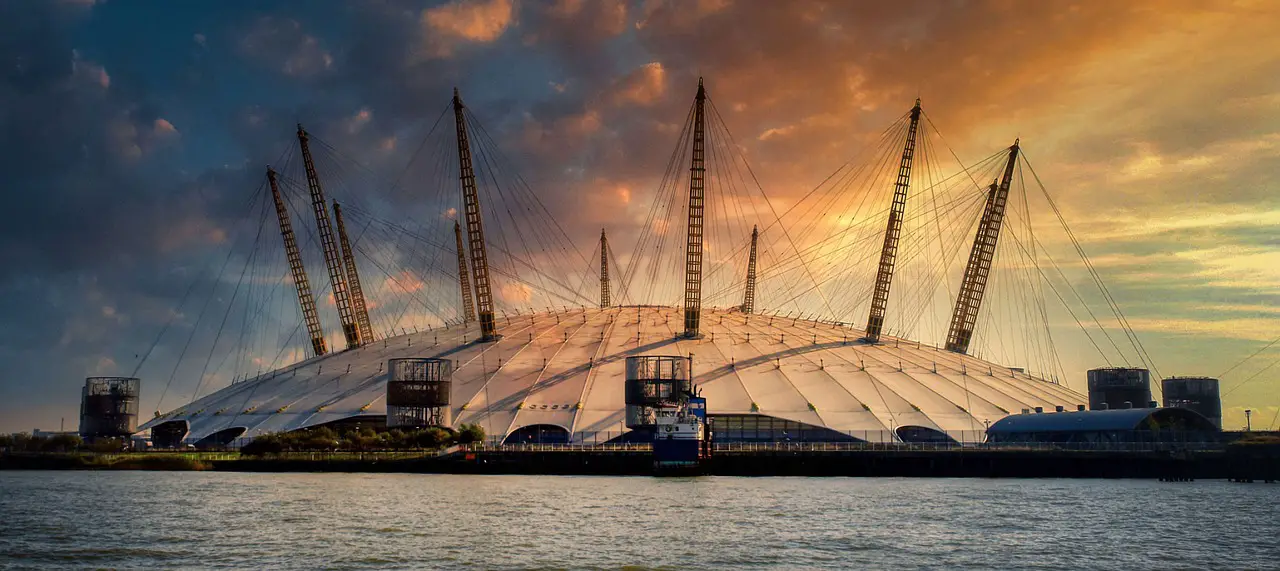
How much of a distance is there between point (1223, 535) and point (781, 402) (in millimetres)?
61583

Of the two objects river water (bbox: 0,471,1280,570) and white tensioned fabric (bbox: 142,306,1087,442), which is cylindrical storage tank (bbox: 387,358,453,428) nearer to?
white tensioned fabric (bbox: 142,306,1087,442)

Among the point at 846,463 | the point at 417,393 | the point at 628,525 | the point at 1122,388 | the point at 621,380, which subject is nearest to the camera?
the point at 628,525

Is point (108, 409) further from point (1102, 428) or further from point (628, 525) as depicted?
point (1102, 428)

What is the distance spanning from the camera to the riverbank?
123 m

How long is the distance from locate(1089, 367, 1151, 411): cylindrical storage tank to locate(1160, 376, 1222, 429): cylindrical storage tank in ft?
24.4

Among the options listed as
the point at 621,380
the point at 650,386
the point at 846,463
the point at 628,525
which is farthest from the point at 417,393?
the point at 628,525

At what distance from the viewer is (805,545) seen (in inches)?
2542

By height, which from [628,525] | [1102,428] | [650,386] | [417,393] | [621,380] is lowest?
[628,525]

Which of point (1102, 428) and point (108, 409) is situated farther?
point (108, 409)

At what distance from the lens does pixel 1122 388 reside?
481 ft

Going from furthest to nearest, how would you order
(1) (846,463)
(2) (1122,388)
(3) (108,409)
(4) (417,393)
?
(3) (108,409) < (2) (1122,388) < (4) (417,393) < (1) (846,463)

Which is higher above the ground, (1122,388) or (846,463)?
(1122,388)

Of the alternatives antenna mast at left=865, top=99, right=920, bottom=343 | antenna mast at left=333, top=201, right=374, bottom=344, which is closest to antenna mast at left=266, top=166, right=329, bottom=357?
antenna mast at left=333, top=201, right=374, bottom=344

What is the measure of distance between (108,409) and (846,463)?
102 meters
